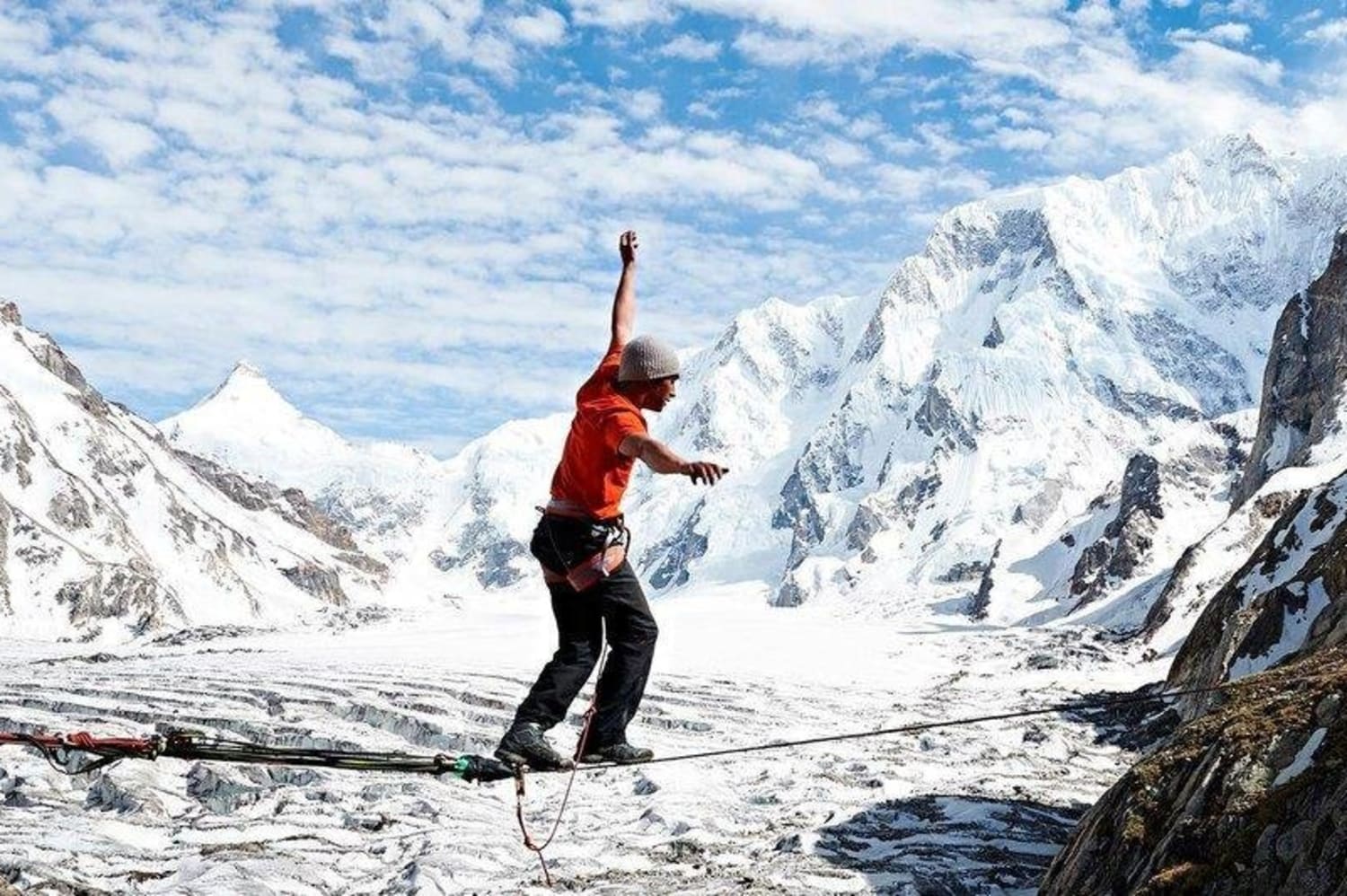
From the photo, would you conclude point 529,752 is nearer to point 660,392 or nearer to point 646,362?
point 660,392

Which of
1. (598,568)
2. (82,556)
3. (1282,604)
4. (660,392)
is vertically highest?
(660,392)

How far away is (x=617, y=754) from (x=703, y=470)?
3.44 metres

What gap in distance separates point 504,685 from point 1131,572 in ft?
356

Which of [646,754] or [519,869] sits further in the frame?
[519,869]

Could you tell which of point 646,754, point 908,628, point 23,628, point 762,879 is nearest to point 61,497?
point 23,628

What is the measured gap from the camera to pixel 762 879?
78.6ft

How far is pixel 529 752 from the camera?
413 inches

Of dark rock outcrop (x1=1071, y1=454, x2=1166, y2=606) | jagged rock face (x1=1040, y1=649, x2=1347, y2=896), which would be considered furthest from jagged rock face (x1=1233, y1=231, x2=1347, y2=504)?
jagged rock face (x1=1040, y1=649, x2=1347, y2=896)

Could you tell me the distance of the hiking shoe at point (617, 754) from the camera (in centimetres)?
1088

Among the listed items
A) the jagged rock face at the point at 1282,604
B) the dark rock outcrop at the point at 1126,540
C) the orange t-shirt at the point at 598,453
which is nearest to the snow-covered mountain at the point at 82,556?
the dark rock outcrop at the point at 1126,540

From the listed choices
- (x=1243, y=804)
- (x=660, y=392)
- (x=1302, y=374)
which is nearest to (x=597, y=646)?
(x=660, y=392)

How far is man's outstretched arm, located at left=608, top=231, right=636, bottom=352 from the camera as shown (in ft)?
38.0

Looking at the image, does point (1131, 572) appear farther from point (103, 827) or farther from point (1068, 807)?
point (103, 827)

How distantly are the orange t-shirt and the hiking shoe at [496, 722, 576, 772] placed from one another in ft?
6.23
